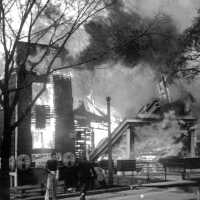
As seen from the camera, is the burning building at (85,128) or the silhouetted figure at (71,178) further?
the burning building at (85,128)

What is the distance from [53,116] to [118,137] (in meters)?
14.8

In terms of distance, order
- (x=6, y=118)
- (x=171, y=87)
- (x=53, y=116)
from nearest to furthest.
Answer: (x=6, y=118), (x=53, y=116), (x=171, y=87)

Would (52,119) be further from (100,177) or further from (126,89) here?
(126,89)

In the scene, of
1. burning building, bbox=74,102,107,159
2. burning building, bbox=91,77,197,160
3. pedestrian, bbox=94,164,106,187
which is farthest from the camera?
burning building, bbox=74,102,107,159

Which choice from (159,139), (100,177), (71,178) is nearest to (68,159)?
(100,177)

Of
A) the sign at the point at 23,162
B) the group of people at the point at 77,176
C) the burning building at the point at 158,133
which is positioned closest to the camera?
the group of people at the point at 77,176

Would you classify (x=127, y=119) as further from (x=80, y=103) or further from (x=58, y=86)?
(x=58, y=86)

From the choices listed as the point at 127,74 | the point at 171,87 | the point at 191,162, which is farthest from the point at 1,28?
the point at 127,74

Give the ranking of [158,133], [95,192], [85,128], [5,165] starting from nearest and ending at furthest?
[5,165] → [95,192] → [158,133] → [85,128]

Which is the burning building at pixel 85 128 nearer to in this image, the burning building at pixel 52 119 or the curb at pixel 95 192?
the burning building at pixel 52 119

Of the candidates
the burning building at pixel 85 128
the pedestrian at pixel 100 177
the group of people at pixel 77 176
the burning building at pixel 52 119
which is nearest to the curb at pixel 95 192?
the group of people at pixel 77 176

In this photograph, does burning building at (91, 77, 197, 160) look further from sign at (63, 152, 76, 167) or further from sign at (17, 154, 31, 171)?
sign at (17, 154, 31, 171)

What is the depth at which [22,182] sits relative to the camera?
886 inches

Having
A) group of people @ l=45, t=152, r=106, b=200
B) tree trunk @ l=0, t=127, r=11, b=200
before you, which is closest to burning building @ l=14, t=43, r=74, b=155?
group of people @ l=45, t=152, r=106, b=200
